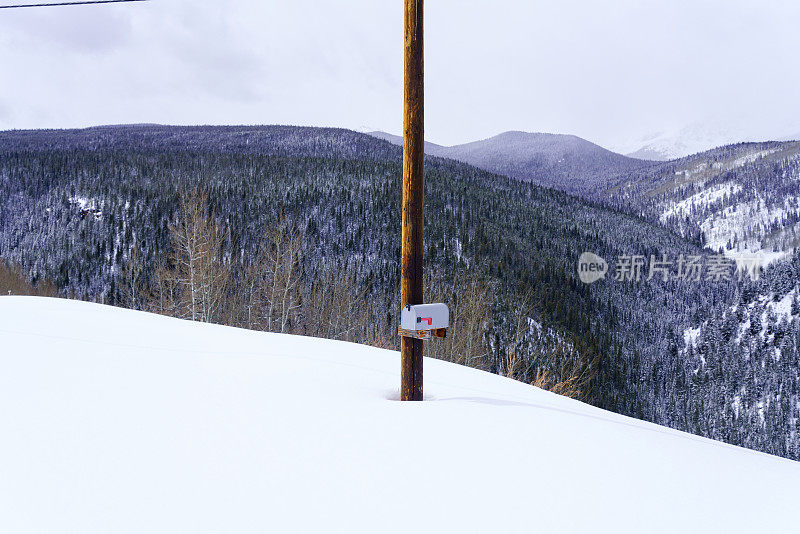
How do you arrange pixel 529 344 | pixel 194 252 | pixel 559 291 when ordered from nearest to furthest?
pixel 194 252
pixel 529 344
pixel 559 291

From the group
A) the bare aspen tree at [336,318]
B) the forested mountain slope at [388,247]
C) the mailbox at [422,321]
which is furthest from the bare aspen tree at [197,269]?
the forested mountain slope at [388,247]

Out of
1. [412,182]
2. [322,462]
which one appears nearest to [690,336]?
[412,182]

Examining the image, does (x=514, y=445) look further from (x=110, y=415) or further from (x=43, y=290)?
(x=43, y=290)

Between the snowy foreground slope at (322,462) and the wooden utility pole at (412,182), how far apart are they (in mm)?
498

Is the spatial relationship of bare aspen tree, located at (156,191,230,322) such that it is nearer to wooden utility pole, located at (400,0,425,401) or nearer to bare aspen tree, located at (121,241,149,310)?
bare aspen tree, located at (121,241,149,310)

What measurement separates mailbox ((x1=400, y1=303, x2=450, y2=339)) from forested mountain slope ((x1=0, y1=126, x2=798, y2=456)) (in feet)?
218

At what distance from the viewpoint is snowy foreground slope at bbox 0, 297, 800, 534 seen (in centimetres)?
280

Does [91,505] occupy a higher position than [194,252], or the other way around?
[194,252]

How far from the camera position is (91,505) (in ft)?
8.93

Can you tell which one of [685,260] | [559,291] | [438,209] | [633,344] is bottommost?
[633,344]

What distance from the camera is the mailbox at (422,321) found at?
486 cm

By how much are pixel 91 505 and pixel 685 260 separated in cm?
20415

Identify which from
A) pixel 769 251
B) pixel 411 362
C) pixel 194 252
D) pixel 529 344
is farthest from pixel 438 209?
pixel 769 251

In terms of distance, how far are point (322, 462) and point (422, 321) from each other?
192 cm
